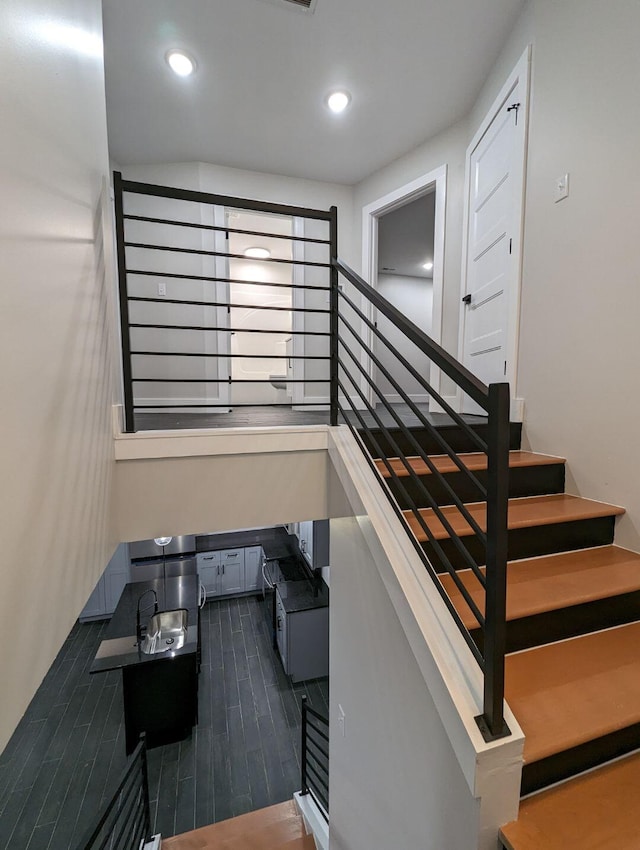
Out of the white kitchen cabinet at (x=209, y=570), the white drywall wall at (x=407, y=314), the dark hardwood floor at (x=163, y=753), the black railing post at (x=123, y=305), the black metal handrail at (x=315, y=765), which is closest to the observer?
the black railing post at (x=123, y=305)

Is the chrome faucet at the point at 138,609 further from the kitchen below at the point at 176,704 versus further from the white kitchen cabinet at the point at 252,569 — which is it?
the white kitchen cabinet at the point at 252,569

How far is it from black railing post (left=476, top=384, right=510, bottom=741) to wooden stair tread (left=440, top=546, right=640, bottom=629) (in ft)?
0.89

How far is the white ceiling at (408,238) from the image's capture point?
4.19 meters

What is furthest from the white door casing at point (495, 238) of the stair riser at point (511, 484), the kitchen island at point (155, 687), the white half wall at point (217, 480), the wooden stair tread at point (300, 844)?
the kitchen island at point (155, 687)

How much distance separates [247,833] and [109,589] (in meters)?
4.10

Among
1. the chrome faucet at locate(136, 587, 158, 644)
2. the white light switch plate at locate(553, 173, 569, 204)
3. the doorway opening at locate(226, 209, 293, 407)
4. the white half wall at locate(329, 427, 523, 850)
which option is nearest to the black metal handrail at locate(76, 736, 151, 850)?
the chrome faucet at locate(136, 587, 158, 644)

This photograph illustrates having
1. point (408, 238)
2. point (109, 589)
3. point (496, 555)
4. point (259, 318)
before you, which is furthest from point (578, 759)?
point (109, 589)

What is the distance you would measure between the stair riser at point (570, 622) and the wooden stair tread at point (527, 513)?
321mm

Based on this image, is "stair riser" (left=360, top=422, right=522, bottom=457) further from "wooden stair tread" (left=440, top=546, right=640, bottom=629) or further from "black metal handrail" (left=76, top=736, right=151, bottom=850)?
"black metal handrail" (left=76, top=736, right=151, bottom=850)

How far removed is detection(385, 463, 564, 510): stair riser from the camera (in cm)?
164

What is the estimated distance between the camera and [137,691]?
4.00m

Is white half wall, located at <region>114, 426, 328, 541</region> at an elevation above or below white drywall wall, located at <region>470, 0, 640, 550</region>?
below

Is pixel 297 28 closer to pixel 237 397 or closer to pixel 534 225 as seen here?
pixel 534 225

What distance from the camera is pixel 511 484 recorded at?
72.2 inches
